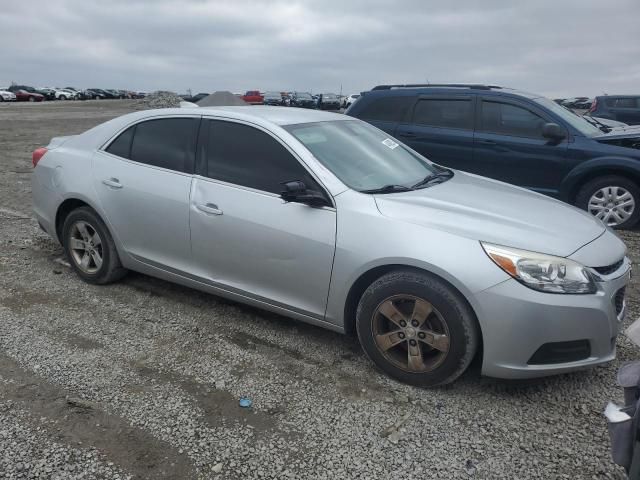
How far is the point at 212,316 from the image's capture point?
13.4 feet

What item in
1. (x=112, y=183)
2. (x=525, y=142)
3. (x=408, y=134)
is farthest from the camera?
(x=408, y=134)

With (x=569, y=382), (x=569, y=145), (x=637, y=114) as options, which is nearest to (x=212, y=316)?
(x=569, y=382)

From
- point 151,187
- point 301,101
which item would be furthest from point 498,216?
A: point 301,101

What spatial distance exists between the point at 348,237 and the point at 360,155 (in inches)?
34.8

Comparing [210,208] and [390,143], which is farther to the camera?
[390,143]

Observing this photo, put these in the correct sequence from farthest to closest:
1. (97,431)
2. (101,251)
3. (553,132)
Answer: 1. (553,132)
2. (101,251)
3. (97,431)

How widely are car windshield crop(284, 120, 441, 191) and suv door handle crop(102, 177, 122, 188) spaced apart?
1438 millimetres

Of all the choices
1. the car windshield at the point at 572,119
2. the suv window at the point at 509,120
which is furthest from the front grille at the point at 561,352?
the car windshield at the point at 572,119

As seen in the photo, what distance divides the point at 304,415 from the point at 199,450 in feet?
1.91

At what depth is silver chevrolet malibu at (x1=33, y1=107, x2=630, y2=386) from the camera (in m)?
2.87

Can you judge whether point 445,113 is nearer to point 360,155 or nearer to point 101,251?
point 360,155

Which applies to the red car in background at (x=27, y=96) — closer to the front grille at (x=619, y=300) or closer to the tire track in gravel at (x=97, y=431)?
the tire track in gravel at (x=97, y=431)

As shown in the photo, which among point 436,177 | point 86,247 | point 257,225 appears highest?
point 436,177

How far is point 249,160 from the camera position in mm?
3703
